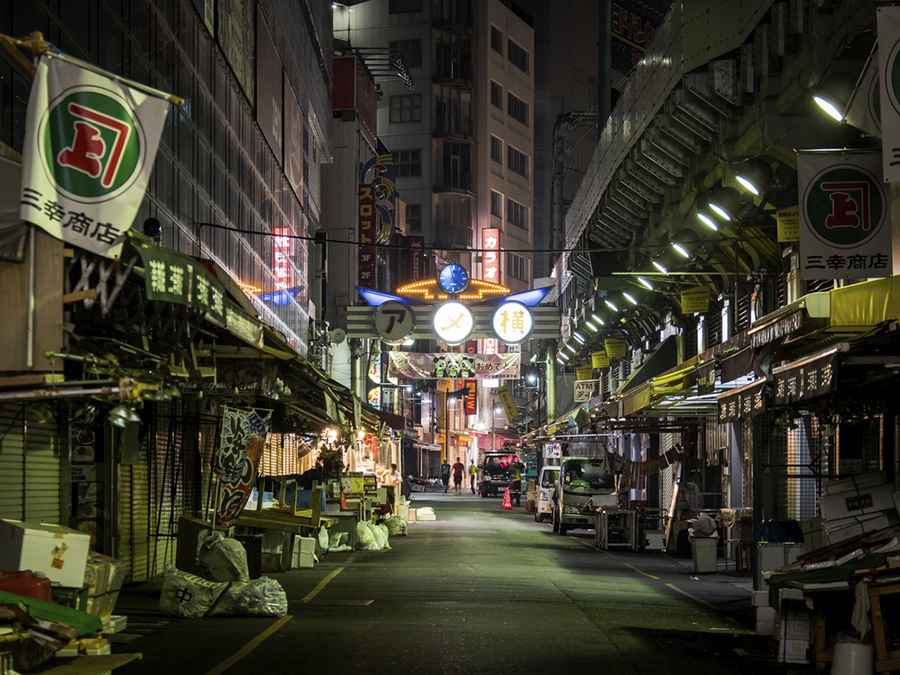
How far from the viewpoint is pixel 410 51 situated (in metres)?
101

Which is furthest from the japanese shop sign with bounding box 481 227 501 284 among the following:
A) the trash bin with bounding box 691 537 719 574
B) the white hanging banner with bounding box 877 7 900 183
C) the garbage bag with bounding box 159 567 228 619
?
the white hanging banner with bounding box 877 7 900 183

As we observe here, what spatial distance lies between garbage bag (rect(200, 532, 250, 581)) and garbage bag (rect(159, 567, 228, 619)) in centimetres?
147

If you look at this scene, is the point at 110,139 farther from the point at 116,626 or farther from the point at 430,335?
the point at 430,335

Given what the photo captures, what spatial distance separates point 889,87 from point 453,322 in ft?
97.2

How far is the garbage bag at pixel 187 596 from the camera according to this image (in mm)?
16688

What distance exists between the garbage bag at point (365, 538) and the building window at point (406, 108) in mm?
72698

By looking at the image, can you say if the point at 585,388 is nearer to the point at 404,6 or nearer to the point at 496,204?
the point at 496,204

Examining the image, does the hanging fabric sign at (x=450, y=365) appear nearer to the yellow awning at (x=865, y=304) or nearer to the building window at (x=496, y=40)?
the yellow awning at (x=865, y=304)

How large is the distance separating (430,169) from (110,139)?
300 ft

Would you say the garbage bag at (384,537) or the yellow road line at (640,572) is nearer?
the yellow road line at (640,572)

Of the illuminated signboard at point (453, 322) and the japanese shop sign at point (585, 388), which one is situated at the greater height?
the illuminated signboard at point (453, 322)

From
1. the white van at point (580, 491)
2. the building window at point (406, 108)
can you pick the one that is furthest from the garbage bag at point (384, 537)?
the building window at point (406, 108)

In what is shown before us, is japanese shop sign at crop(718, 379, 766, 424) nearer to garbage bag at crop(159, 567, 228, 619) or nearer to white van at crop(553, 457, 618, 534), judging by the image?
garbage bag at crop(159, 567, 228, 619)

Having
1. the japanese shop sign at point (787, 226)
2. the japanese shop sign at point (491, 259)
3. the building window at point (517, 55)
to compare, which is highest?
the building window at point (517, 55)
